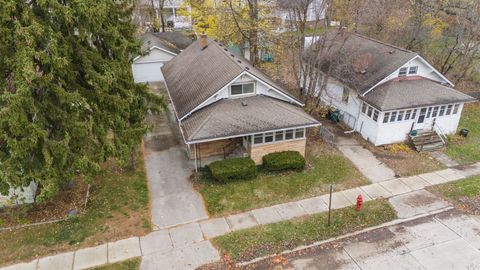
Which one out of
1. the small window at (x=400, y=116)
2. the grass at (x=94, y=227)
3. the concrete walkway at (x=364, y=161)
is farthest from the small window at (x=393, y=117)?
the grass at (x=94, y=227)

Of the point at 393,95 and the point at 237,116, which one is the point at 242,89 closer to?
the point at 237,116

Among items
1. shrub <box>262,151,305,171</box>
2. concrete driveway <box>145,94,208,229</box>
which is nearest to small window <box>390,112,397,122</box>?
shrub <box>262,151,305,171</box>

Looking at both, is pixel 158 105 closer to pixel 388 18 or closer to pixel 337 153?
pixel 337 153

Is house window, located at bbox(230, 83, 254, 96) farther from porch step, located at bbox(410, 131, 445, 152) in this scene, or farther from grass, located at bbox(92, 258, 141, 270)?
porch step, located at bbox(410, 131, 445, 152)

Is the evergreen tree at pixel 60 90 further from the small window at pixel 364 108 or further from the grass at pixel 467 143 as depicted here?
the grass at pixel 467 143

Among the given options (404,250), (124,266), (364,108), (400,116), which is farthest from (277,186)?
(400,116)

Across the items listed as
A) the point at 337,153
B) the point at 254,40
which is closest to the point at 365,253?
the point at 337,153
